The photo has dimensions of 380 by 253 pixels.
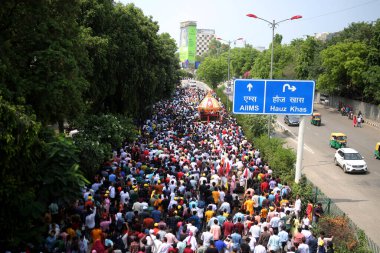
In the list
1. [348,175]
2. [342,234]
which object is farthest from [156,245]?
[348,175]

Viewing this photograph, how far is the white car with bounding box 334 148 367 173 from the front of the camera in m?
23.2

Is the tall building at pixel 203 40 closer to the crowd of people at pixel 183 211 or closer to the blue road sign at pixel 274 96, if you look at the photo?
the crowd of people at pixel 183 211

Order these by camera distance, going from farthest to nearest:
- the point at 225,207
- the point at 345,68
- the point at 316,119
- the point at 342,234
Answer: the point at 345,68
the point at 316,119
the point at 225,207
the point at 342,234

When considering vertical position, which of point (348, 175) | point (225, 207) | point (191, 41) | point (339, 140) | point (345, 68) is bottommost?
point (348, 175)

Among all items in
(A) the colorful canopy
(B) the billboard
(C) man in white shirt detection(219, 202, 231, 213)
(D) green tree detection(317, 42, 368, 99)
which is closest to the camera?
(C) man in white shirt detection(219, 202, 231, 213)

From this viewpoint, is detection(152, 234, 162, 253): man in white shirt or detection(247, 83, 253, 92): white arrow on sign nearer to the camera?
detection(152, 234, 162, 253): man in white shirt

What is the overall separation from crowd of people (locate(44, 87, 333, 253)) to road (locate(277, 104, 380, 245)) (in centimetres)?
352

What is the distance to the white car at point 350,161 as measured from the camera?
23.2 m

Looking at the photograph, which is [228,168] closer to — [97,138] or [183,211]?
[97,138]

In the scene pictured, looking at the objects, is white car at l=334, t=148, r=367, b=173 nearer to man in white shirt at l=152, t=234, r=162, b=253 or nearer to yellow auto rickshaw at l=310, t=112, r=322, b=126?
yellow auto rickshaw at l=310, t=112, r=322, b=126

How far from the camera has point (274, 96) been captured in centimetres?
1708

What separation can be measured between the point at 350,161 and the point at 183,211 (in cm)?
1456

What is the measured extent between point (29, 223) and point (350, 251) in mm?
8352

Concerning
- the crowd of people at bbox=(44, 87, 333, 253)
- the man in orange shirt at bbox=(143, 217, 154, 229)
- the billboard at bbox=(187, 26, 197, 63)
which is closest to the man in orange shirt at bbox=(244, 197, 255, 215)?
the crowd of people at bbox=(44, 87, 333, 253)
